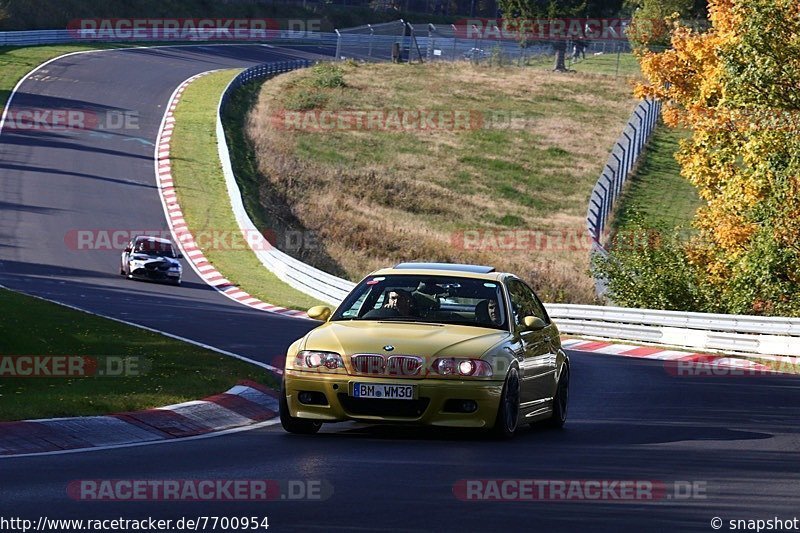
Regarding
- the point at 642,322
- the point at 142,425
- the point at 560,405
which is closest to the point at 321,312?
the point at 142,425

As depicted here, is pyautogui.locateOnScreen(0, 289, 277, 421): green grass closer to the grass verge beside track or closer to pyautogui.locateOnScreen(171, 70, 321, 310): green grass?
pyautogui.locateOnScreen(171, 70, 321, 310): green grass

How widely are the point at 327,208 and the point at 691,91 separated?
49.3 feet

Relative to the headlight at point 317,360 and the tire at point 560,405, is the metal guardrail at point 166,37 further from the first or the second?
the headlight at point 317,360

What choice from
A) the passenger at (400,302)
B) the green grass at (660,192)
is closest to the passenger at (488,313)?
the passenger at (400,302)

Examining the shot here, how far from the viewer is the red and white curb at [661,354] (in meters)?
24.5

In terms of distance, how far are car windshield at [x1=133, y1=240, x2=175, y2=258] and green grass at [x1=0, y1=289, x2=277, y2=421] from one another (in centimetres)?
1372

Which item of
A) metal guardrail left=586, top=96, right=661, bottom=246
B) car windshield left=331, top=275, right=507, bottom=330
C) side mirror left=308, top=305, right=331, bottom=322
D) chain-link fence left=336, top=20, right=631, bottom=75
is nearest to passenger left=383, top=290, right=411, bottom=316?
car windshield left=331, top=275, right=507, bottom=330

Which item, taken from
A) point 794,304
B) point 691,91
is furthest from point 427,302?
point 691,91

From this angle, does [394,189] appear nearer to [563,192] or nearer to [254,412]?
[563,192]

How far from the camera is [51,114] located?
2238 inches

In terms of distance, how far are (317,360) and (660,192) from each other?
150 feet

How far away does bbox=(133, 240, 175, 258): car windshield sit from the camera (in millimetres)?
34463

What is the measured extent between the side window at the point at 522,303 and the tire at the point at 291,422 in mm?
2218

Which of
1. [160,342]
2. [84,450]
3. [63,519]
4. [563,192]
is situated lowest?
[563,192]
